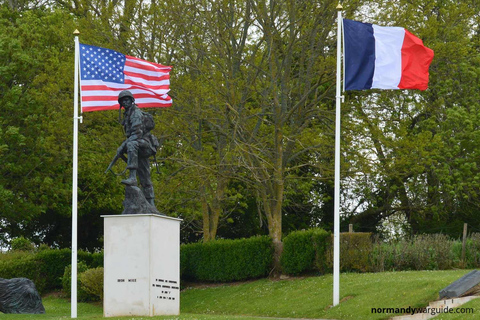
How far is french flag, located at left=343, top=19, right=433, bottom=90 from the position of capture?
797 inches

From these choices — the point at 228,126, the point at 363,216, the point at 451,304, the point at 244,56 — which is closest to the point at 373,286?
the point at 451,304

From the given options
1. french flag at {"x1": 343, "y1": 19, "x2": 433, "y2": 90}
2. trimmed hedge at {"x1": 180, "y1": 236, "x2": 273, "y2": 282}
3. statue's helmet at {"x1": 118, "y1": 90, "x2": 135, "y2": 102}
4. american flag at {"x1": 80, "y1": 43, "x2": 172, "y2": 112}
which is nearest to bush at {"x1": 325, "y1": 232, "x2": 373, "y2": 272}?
trimmed hedge at {"x1": 180, "y1": 236, "x2": 273, "y2": 282}

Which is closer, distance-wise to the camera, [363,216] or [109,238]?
[109,238]

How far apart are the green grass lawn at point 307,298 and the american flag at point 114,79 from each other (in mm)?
5875

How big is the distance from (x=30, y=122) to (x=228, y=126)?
11.2 m

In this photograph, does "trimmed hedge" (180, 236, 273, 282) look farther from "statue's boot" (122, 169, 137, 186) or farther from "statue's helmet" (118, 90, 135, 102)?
"statue's helmet" (118, 90, 135, 102)

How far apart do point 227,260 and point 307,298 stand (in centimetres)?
718

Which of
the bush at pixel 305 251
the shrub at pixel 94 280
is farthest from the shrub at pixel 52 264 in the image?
the bush at pixel 305 251

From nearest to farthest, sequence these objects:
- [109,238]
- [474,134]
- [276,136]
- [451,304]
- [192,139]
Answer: [451,304], [109,238], [276,136], [192,139], [474,134]

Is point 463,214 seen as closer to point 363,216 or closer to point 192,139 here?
point 363,216

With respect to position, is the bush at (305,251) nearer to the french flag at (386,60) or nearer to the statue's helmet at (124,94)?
the french flag at (386,60)

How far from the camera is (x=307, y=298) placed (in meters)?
23.3

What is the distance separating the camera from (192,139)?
3033cm

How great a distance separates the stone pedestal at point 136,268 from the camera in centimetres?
1872
